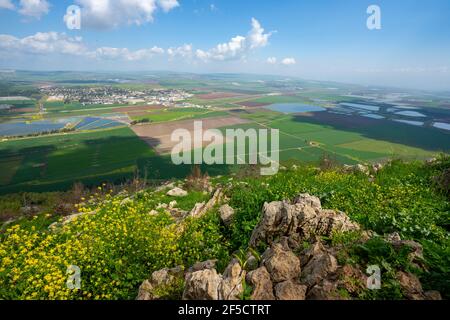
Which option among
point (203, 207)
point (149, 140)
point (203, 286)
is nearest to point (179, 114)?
point (149, 140)

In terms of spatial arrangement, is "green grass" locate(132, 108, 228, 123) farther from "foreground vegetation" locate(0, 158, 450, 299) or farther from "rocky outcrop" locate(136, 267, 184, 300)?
"rocky outcrop" locate(136, 267, 184, 300)

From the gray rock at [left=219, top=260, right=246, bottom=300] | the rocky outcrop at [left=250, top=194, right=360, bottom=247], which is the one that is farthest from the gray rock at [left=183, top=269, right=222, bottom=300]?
the rocky outcrop at [left=250, top=194, right=360, bottom=247]

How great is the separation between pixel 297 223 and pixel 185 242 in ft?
10.9

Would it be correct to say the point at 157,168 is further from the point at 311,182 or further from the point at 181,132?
the point at 311,182

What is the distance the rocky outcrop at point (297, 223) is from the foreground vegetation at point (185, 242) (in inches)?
20.9

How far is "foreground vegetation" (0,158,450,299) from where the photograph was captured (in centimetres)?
520

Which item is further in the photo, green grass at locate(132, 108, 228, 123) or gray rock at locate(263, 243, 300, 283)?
green grass at locate(132, 108, 228, 123)

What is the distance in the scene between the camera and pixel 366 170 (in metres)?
15.0

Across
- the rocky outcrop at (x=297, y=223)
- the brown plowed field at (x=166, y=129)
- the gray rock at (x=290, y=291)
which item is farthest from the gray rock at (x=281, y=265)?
the brown plowed field at (x=166, y=129)

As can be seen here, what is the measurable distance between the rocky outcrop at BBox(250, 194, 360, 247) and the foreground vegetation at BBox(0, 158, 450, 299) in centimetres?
53

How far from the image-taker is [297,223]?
6.83 metres

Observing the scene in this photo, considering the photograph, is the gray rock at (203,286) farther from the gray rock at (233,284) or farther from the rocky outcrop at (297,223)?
the rocky outcrop at (297,223)

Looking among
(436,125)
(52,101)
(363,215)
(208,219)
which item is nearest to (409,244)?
(363,215)

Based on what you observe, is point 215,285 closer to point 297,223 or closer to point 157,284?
point 157,284
